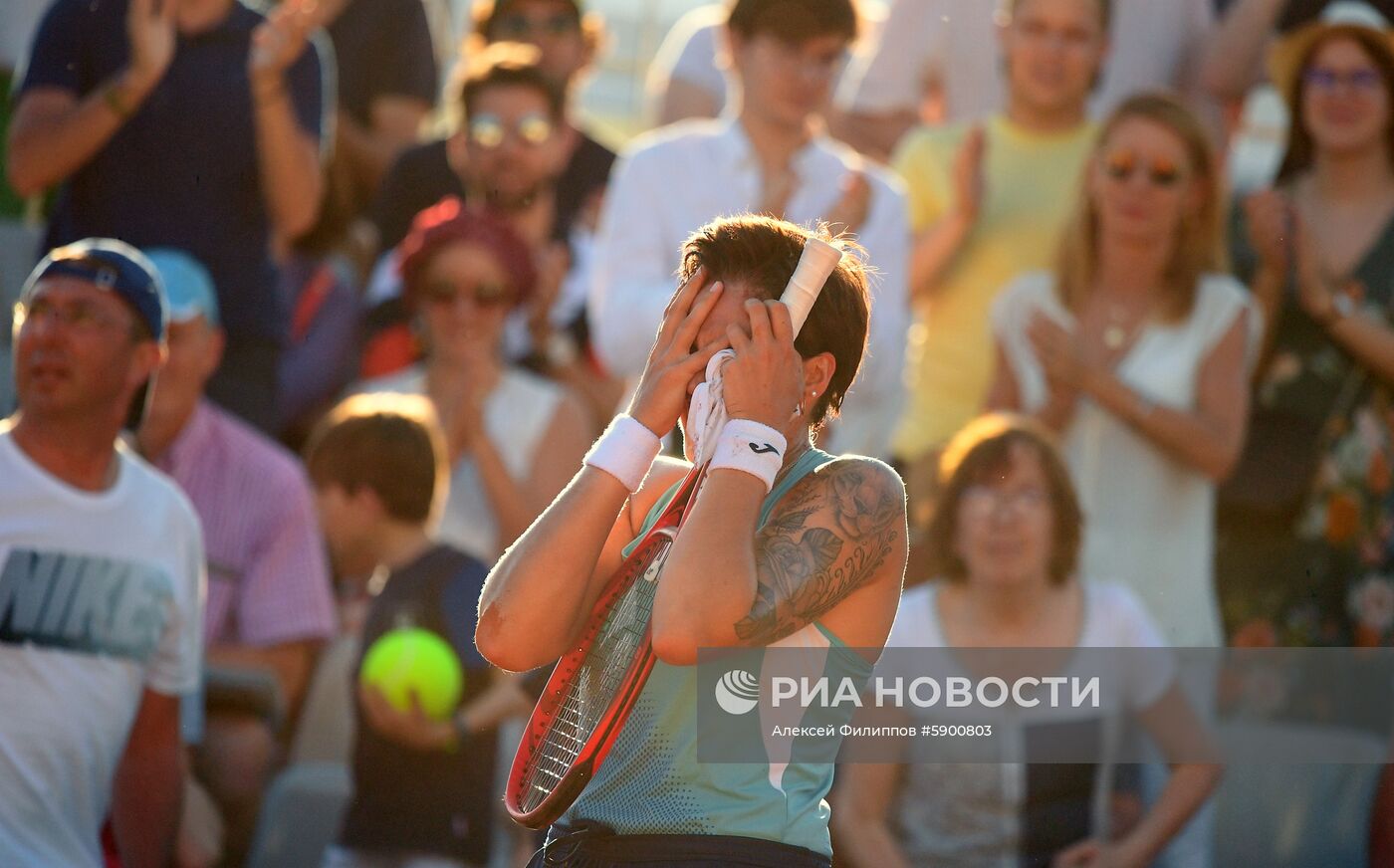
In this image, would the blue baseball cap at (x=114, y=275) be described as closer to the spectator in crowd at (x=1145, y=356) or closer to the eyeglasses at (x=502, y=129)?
the eyeglasses at (x=502, y=129)

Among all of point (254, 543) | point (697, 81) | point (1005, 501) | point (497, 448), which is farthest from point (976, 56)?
point (254, 543)

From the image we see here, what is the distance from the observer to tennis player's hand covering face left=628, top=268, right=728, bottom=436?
3.19 metres

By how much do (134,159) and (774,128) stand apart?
2049 millimetres

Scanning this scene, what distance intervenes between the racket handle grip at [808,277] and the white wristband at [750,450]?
176 millimetres

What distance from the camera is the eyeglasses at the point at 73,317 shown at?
15.6ft

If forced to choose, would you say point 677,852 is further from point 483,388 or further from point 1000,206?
point 1000,206

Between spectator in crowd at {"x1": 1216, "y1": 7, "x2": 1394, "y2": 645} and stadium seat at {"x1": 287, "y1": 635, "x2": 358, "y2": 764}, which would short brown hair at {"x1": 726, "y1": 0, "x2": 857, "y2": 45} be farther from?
stadium seat at {"x1": 287, "y1": 635, "x2": 358, "y2": 764}

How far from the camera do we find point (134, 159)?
6.29 metres

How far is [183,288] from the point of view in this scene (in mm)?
6082

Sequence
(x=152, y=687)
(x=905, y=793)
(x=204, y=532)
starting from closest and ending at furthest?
(x=152, y=687)
(x=905, y=793)
(x=204, y=532)

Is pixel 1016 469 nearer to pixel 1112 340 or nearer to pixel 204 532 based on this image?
pixel 1112 340

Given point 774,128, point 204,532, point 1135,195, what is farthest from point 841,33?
point 204,532

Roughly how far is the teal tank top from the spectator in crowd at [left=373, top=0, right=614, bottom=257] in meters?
4.13

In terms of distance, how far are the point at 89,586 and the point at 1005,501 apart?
248 cm
